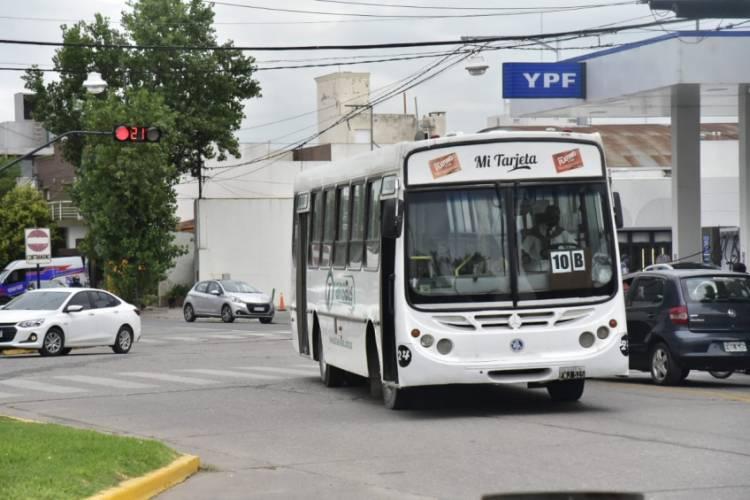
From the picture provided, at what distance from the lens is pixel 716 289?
800 inches

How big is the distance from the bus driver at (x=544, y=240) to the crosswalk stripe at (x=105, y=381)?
26.2ft

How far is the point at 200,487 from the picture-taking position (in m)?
11.9

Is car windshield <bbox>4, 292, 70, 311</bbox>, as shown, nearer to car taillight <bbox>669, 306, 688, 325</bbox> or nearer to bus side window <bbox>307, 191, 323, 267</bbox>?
bus side window <bbox>307, 191, 323, 267</bbox>

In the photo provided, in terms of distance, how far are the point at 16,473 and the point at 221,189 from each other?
77965mm

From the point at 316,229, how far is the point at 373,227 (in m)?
3.78

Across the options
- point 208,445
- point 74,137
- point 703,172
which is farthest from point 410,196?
point 74,137

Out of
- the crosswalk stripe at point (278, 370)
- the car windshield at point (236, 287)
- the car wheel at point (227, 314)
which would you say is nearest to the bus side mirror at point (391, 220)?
the crosswalk stripe at point (278, 370)

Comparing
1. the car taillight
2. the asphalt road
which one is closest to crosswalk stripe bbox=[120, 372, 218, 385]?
the asphalt road

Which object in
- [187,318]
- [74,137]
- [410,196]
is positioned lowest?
[187,318]

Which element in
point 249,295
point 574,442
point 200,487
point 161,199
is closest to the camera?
point 200,487

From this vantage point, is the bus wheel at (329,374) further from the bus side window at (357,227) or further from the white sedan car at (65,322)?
the white sedan car at (65,322)

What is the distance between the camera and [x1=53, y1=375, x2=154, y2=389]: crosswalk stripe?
73.0ft

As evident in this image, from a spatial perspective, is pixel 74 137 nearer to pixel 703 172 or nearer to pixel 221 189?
pixel 221 189

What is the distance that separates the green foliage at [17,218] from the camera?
8394cm
